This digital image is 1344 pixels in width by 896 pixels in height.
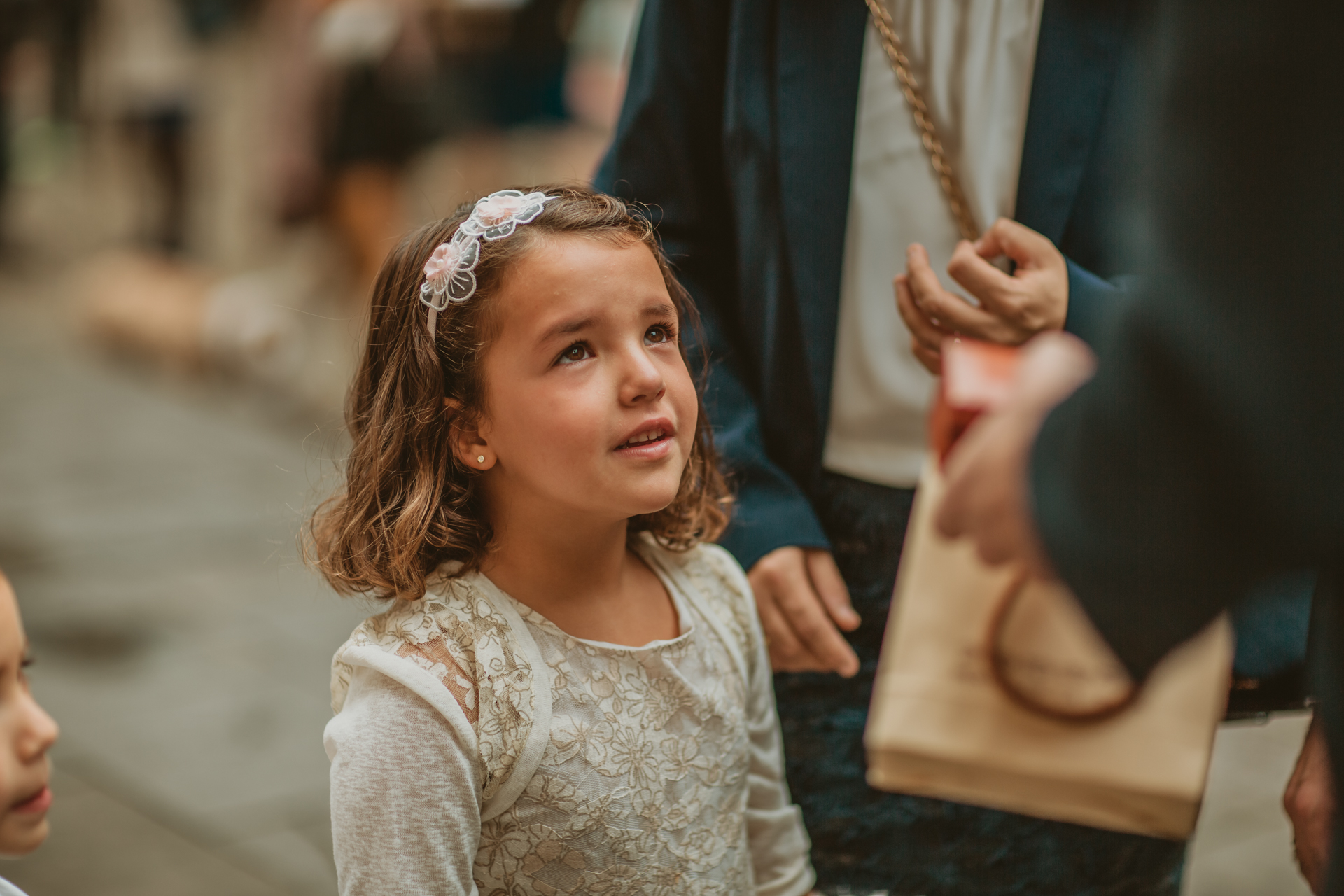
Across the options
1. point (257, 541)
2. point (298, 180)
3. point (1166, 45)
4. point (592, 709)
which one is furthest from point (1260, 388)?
point (298, 180)

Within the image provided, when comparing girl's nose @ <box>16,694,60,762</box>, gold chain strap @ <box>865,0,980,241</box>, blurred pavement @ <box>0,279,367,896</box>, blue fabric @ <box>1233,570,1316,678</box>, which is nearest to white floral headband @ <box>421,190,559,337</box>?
blurred pavement @ <box>0,279,367,896</box>

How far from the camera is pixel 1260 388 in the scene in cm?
81

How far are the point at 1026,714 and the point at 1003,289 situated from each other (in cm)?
47

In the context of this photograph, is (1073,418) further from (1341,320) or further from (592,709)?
(592,709)

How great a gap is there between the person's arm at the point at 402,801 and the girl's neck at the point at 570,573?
0.67 feet

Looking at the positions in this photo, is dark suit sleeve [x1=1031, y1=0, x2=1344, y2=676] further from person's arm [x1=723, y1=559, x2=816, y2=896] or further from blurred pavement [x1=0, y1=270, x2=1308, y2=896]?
blurred pavement [x1=0, y1=270, x2=1308, y2=896]

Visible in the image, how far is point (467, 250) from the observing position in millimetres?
1489

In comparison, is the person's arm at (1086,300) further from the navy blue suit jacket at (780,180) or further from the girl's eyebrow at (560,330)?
the girl's eyebrow at (560,330)

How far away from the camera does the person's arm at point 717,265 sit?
167cm

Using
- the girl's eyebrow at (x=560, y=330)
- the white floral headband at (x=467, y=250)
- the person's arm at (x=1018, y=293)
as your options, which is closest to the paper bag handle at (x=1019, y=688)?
the person's arm at (x=1018, y=293)

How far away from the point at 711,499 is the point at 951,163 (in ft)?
1.68

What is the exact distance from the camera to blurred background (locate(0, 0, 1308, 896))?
142 inches

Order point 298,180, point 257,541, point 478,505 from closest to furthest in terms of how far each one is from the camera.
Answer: point 478,505 < point 257,541 < point 298,180

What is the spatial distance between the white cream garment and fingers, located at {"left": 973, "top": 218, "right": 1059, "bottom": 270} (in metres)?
0.11
